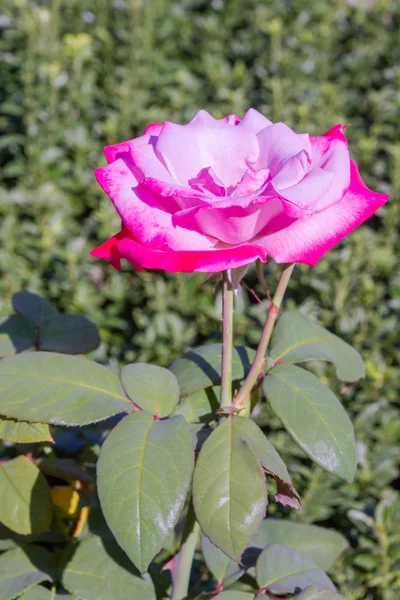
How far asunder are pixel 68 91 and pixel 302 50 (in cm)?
130

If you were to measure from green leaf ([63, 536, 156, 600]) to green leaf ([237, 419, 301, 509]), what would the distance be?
0.24 metres

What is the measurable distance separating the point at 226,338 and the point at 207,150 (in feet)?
0.68

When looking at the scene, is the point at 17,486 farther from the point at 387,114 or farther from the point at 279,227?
the point at 387,114

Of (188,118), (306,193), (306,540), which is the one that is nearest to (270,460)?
(306,193)

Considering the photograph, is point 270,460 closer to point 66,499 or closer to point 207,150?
point 207,150

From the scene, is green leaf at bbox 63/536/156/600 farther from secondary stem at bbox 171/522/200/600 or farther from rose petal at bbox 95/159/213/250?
rose petal at bbox 95/159/213/250

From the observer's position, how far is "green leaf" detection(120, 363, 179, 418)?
780mm

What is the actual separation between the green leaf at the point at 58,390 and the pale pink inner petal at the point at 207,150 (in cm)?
24

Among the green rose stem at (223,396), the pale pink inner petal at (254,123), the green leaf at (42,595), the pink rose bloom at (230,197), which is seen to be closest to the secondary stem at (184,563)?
the green rose stem at (223,396)

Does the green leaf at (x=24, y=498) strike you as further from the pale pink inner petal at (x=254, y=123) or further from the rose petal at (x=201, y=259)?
the pale pink inner petal at (x=254, y=123)

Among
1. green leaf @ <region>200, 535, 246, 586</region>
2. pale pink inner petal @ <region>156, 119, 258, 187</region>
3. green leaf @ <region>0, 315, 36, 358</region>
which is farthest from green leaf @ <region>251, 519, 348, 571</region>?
pale pink inner petal @ <region>156, 119, 258, 187</region>

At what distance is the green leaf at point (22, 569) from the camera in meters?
0.83

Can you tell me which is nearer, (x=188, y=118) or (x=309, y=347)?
(x=309, y=347)

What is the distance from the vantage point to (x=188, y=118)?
3072mm
